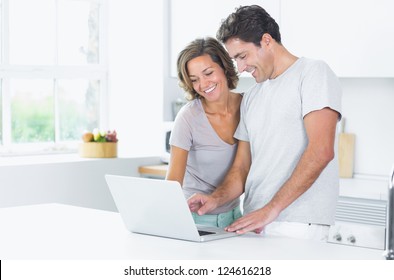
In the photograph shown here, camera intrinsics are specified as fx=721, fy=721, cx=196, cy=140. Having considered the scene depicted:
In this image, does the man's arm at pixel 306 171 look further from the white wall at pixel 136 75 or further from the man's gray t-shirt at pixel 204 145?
the white wall at pixel 136 75

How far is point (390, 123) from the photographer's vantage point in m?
4.30

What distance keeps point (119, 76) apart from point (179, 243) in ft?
10.00

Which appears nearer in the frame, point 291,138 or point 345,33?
point 291,138

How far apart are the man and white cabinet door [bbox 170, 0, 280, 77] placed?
1.97m

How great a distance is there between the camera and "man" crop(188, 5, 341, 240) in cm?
240

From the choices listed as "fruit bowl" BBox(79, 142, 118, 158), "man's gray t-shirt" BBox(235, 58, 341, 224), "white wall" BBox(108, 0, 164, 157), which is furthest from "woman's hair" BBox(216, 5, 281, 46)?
"white wall" BBox(108, 0, 164, 157)

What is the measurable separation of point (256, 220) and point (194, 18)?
268cm

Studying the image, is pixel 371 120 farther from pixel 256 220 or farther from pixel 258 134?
pixel 256 220

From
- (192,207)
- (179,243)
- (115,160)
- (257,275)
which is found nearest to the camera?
(257,275)

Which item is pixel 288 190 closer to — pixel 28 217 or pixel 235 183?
pixel 235 183

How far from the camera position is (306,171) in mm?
2395

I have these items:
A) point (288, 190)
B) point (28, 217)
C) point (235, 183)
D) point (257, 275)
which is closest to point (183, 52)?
point (235, 183)

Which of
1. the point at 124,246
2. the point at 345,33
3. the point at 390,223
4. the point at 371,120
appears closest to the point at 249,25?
the point at 124,246

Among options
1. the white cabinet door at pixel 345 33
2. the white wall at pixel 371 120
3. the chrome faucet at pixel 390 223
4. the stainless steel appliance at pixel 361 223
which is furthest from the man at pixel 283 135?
the white wall at pixel 371 120
